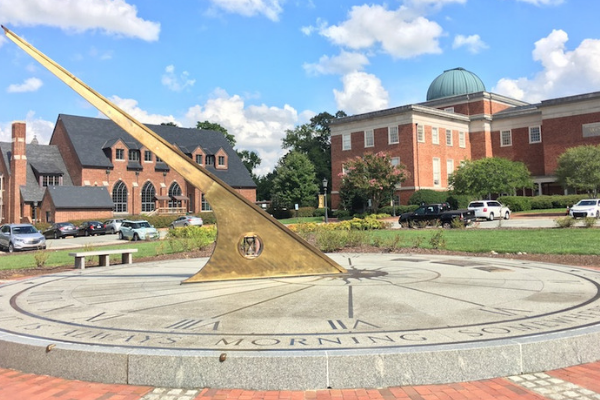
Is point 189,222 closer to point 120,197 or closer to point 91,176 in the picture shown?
point 120,197

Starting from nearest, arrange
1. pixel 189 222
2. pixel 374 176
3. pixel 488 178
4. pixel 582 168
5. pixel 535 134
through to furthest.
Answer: pixel 582 168 < pixel 189 222 < pixel 488 178 < pixel 374 176 < pixel 535 134

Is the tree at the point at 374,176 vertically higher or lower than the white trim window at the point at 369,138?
lower

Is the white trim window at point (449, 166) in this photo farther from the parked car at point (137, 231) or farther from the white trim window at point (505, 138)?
the parked car at point (137, 231)

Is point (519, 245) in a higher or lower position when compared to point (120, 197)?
lower

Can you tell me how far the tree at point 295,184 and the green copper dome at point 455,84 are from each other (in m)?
21.0

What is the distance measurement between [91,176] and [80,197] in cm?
470

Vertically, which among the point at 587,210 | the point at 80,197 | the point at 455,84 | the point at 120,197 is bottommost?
the point at 587,210

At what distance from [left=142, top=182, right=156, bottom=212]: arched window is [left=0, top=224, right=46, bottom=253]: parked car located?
3165 cm

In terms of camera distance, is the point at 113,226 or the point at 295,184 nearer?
the point at 113,226

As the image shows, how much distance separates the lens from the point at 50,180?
54.4 meters

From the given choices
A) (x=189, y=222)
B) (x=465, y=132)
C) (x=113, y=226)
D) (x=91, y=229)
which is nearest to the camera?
(x=189, y=222)

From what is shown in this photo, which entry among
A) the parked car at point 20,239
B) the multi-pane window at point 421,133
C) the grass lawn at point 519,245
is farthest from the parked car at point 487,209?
the parked car at point 20,239

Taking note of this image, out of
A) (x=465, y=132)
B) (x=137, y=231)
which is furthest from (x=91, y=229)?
(x=465, y=132)

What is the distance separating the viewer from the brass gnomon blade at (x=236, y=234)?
870 cm
